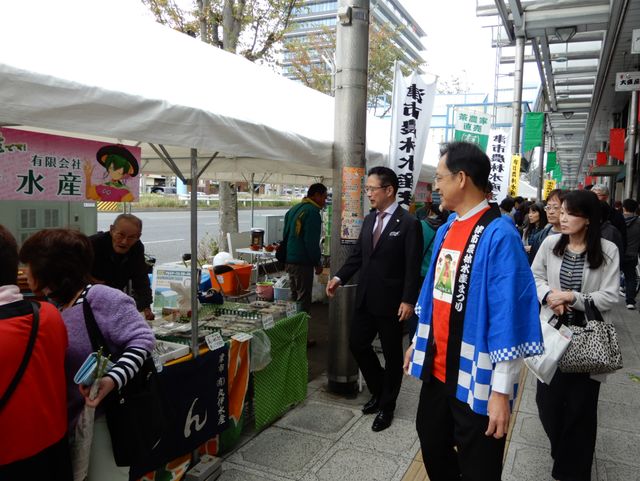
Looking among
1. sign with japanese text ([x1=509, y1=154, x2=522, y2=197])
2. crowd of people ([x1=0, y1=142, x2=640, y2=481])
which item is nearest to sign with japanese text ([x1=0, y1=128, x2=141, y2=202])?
crowd of people ([x1=0, y1=142, x2=640, y2=481])

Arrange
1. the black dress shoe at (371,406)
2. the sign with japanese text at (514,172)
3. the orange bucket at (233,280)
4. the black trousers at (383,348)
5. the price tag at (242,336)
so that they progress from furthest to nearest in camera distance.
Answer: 1. the sign with japanese text at (514,172)
2. the orange bucket at (233,280)
3. the black dress shoe at (371,406)
4. the black trousers at (383,348)
5. the price tag at (242,336)

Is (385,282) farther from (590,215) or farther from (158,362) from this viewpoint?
(158,362)

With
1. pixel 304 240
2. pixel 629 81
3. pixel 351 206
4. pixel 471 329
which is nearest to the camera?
pixel 471 329

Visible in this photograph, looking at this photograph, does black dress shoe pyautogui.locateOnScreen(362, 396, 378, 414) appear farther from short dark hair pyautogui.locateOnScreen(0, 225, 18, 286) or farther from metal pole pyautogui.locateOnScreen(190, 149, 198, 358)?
short dark hair pyautogui.locateOnScreen(0, 225, 18, 286)

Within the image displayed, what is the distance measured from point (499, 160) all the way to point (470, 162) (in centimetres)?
869

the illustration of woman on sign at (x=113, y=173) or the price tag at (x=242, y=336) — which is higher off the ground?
the illustration of woman on sign at (x=113, y=173)

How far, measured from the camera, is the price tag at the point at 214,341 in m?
3.33

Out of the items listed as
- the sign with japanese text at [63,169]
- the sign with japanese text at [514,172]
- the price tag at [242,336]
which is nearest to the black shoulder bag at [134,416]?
the sign with japanese text at [63,169]

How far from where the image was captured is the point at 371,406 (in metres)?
4.21

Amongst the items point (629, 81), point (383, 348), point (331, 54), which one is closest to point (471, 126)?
point (629, 81)

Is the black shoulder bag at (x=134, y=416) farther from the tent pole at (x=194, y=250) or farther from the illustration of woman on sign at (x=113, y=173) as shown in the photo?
the illustration of woman on sign at (x=113, y=173)

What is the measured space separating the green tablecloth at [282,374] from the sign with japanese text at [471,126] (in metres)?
5.89

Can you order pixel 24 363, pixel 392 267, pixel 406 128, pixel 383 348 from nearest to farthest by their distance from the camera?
pixel 24 363 → pixel 392 267 → pixel 383 348 → pixel 406 128

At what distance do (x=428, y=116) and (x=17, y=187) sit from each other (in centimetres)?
394
